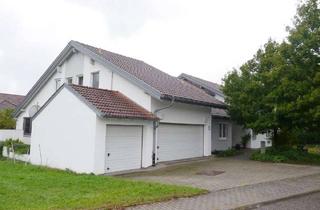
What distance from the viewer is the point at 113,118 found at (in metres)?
16.4

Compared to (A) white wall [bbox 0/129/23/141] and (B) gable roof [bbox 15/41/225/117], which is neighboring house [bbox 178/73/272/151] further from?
(A) white wall [bbox 0/129/23/141]

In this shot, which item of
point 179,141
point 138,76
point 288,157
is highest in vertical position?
point 138,76

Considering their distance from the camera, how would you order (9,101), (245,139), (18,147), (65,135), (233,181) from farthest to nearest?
(9,101) < (245,139) < (18,147) < (65,135) < (233,181)

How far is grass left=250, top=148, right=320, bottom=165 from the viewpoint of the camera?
69.4 feet

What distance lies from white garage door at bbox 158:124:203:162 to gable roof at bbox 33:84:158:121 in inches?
70.5

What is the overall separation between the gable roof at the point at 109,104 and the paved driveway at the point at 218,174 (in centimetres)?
248

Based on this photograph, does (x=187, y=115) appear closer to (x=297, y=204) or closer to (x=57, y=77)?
(x=57, y=77)

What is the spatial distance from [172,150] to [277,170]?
535 centimetres

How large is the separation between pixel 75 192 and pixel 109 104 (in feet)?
22.3

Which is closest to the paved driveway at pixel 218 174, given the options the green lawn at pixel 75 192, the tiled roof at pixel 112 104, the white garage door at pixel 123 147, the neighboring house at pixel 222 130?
the white garage door at pixel 123 147

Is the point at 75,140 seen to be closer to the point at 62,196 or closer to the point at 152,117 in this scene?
the point at 152,117

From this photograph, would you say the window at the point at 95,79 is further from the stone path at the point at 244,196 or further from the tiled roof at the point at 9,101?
the tiled roof at the point at 9,101

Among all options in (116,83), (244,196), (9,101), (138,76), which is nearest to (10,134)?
(116,83)

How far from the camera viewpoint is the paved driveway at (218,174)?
1348 centimetres
